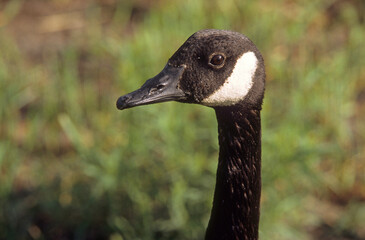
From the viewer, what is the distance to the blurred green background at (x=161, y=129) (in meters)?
3.34

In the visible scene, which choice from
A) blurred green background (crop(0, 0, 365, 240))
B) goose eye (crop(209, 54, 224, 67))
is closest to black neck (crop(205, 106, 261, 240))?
goose eye (crop(209, 54, 224, 67))

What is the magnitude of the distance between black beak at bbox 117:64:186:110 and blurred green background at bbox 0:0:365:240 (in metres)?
0.94

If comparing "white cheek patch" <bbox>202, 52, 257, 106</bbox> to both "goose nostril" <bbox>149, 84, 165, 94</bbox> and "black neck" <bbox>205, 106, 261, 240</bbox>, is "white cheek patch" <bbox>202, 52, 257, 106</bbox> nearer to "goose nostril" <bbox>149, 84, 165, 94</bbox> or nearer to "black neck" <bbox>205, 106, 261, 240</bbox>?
"black neck" <bbox>205, 106, 261, 240</bbox>

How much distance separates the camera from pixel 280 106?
13.0ft

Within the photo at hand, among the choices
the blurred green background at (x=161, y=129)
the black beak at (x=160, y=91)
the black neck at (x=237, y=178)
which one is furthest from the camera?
the blurred green background at (x=161, y=129)

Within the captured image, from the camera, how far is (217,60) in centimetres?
236

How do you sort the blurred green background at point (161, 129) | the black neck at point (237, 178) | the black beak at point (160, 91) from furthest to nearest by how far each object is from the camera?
the blurred green background at point (161, 129)
the black neck at point (237, 178)
the black beak at point (160, 91)

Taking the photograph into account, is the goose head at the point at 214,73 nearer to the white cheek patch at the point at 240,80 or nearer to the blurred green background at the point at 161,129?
the white cheek patch at the point at 240,80

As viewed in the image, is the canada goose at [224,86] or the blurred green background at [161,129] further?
the blurred green background at [161,129]

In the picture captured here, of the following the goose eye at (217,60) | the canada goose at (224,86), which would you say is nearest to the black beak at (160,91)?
the canada goose at (224,86)

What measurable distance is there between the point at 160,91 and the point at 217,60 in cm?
24

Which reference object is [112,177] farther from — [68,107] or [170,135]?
[68,107]

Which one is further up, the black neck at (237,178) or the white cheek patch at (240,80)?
the white cheek patch at (240,80)

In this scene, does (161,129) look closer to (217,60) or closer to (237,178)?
(237,178)
